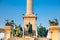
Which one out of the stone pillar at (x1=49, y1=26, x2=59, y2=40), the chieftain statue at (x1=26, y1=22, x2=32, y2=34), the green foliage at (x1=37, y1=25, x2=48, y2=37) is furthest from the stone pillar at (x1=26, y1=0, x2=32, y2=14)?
the stone pillar at (x1=49, y1=26, x2=59, y2=40)

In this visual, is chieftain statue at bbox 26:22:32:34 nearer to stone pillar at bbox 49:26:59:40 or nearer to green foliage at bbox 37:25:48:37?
green foliage at bbox 37:25:48:37

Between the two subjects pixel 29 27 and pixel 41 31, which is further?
pixel 41 31

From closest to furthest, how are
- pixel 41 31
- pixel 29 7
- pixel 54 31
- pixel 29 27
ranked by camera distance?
1. pixel 29 27
2. pixel 29 7
3. pixel 41 31
4. pixel 54 31

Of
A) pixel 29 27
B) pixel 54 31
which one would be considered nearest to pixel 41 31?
pixel 29 27

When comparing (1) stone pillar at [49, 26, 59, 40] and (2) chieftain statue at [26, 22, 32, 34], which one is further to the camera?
(1) stone pillar at [49, 26, 59, 40]

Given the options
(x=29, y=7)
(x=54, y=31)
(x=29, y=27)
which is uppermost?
(x=29, y=7)

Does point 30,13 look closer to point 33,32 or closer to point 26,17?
point 26,17

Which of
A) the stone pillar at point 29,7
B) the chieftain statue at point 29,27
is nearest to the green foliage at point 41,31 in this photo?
the chieftain statue at point 29,27

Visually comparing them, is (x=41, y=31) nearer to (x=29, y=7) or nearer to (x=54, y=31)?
(x=29, y=7)

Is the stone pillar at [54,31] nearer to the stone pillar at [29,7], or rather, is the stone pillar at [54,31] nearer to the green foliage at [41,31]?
the green foliage at [41,31]

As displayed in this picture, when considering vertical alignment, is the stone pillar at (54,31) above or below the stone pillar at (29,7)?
below

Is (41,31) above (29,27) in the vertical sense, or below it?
below

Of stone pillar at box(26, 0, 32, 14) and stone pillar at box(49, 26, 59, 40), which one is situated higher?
stone pillar at box(26, 0, 32, 14)

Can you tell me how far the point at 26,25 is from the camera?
2498cm
